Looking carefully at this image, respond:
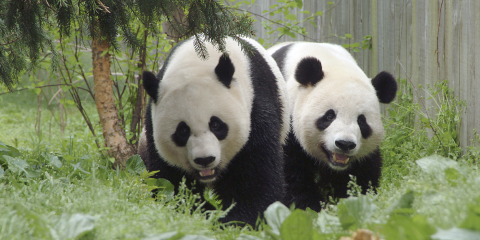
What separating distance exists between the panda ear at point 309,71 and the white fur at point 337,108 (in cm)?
5

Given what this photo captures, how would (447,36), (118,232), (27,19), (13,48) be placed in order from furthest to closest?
1. (447,36)
2. (13,48)
3. (27,19)
4. (118,232)

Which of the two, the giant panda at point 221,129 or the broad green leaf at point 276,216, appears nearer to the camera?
the broad green leaf at point 276,216

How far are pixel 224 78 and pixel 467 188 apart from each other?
1723 millimetres

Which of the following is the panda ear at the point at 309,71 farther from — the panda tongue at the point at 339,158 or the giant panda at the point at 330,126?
the panda tongue at the point at 339,158

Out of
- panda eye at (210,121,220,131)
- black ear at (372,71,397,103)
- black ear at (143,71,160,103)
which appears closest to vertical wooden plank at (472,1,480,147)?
black ear at (372,71,397,103)

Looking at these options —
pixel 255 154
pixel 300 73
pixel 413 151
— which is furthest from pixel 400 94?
pixel 255 154

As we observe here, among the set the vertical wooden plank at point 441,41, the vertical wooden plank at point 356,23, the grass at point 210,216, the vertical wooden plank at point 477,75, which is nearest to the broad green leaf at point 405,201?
the grass at point 210,216

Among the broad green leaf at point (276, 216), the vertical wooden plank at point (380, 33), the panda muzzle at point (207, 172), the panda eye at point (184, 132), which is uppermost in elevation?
the vertical wooden plank at point (380, 33)

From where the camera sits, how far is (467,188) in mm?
1720

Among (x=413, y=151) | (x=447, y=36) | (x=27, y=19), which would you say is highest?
(x=27, y=19)

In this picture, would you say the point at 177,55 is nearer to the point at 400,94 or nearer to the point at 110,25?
the point at 110,25

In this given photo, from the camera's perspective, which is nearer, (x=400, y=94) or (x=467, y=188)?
(x=467, y=188)

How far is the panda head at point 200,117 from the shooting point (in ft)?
9.29

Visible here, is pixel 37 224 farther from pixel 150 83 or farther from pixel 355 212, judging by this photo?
pixel 150 83
